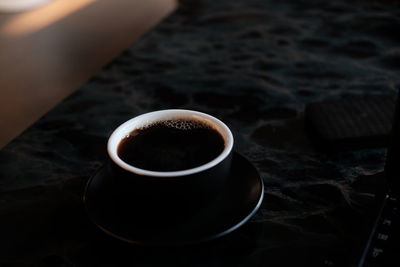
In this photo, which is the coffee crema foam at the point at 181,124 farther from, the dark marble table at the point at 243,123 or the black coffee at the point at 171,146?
the dark marble table at the point at 243,123

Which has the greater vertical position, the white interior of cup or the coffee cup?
the white interior of cup

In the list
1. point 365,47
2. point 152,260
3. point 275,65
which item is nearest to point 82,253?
point 152,260

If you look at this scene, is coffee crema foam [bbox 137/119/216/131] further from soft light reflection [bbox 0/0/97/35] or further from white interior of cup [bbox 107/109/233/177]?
soft light reflection [bbox 0/0/97/35]

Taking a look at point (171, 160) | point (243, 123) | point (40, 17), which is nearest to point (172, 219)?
point (171, 160)

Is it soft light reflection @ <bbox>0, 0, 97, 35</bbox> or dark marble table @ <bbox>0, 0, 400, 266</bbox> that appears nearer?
dark marble table @ <bbox>0, 0, 400, 266</bbox>

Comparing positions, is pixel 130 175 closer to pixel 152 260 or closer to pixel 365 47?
pixel 152 260

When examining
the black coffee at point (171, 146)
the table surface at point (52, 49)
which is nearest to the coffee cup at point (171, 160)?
the black coffee at point (171, 146)

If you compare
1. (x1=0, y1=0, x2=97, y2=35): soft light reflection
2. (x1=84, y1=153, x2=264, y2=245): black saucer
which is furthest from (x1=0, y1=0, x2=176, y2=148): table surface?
(x1=84, y1=153, x2=264, y2=245): black saucer

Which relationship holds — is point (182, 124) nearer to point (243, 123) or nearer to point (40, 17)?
point (243, 123)
